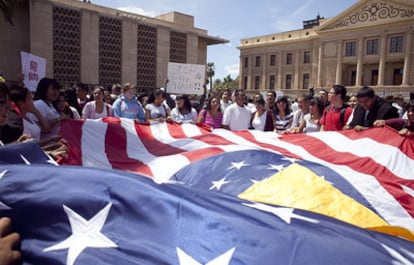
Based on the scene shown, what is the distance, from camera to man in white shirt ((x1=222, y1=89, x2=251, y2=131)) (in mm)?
5133

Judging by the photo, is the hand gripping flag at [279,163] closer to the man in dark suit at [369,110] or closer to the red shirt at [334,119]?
the man in dark suit at [369,110]

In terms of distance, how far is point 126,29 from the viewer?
67.7 feet

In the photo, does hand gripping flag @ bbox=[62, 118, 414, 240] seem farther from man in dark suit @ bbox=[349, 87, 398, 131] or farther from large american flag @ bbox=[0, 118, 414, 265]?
man in dark suit @ bbox=[349, 87, 398, 131]

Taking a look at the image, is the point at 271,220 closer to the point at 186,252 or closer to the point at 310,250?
the point at 310,250

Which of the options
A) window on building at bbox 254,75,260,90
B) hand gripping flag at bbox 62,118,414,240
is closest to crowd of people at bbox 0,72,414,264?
hand gripping flag at bbox 62,118,414,240

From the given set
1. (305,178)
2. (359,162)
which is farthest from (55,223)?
(359,162)

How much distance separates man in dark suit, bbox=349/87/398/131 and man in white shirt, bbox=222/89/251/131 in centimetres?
159

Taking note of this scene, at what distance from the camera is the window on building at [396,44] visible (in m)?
32.1

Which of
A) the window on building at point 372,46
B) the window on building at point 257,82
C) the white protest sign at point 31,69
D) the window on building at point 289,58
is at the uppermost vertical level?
the window on building at point 372,46

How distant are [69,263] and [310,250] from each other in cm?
90

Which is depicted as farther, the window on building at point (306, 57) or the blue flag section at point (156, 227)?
the window on building at point (306, 57)

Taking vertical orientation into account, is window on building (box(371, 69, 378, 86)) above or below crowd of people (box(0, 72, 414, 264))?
above

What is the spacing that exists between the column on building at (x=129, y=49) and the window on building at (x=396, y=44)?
25.6 m

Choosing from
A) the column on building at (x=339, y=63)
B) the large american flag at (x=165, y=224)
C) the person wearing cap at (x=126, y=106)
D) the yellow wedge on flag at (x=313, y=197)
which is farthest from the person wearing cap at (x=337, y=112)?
the column on building at (x=339, y=63)
